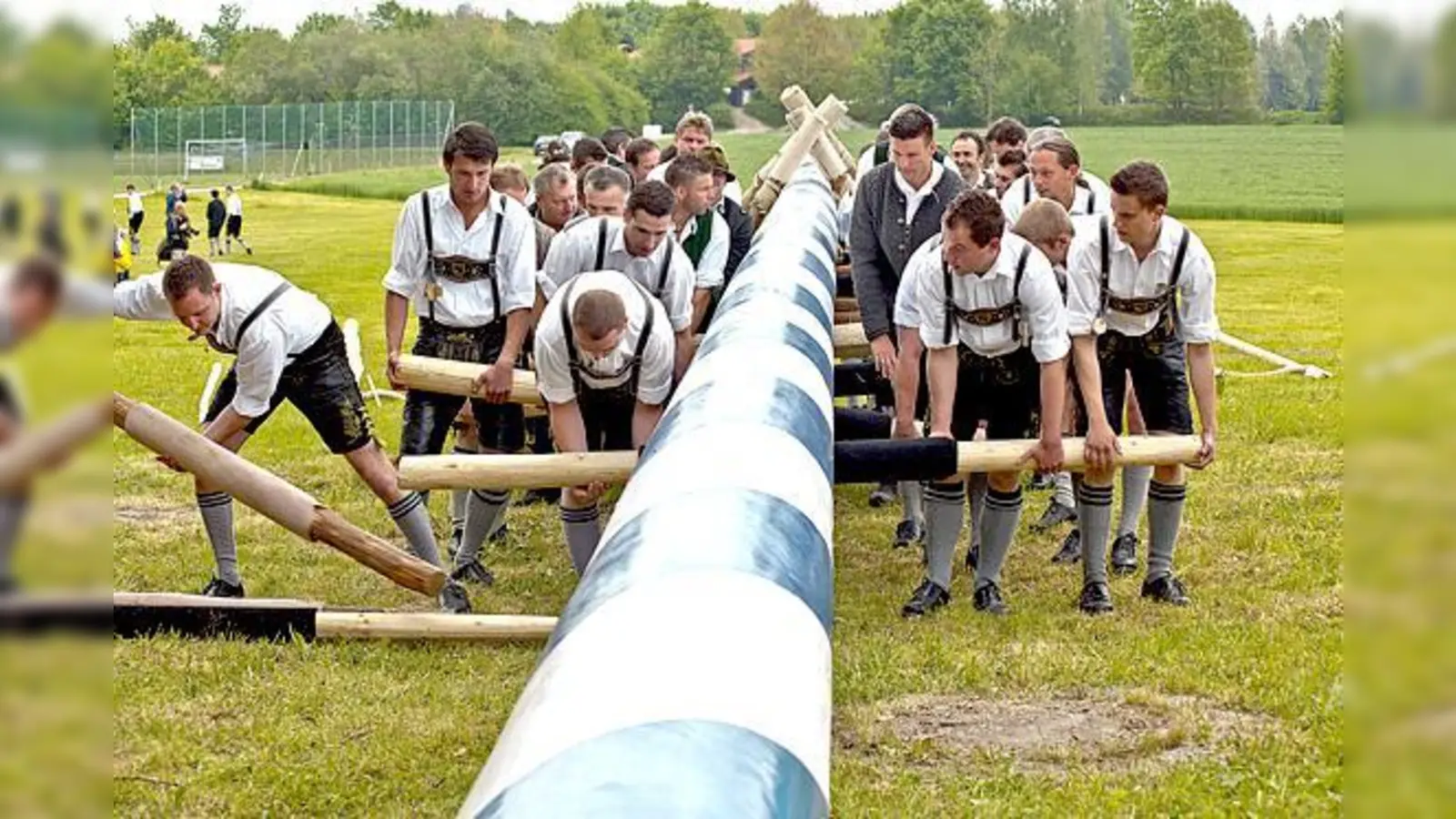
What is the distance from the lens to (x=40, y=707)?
51cm

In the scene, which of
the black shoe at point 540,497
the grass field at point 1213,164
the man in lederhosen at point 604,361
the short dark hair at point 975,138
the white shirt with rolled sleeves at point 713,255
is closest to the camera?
the man in lederhosen at point 604,361

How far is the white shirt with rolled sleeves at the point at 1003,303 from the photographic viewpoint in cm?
599

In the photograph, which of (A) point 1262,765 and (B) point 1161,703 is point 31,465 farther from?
(B) point 1161,703

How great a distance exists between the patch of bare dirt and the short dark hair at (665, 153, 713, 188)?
105 inches

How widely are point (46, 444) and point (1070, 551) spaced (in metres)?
7.21

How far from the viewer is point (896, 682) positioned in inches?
217

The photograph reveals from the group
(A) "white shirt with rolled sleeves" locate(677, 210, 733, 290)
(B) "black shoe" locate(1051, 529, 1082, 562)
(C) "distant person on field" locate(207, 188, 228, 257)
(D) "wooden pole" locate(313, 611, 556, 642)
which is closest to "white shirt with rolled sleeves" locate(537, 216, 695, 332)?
(A) "white shirt with rolled sleeves" locate(677, 210, 733, 290)

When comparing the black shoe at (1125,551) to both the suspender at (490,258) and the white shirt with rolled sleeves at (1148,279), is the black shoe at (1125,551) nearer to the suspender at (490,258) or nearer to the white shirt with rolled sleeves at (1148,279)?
the white shirt with rolled sleeves at (1148,279)

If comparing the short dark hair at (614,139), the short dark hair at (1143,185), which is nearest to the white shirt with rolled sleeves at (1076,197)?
the short dark hair at (1143,185)

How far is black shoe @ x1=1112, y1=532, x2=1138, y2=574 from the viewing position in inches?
287

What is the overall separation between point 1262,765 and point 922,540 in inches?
128

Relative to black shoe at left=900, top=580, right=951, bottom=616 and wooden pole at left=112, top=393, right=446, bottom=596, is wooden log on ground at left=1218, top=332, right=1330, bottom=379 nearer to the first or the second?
black shoe at left=900, top=580, right=951, bottom=616

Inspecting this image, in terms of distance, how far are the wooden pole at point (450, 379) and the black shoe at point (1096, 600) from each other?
6.92ft

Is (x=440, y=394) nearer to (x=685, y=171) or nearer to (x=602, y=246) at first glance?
(x=602, y=246)
